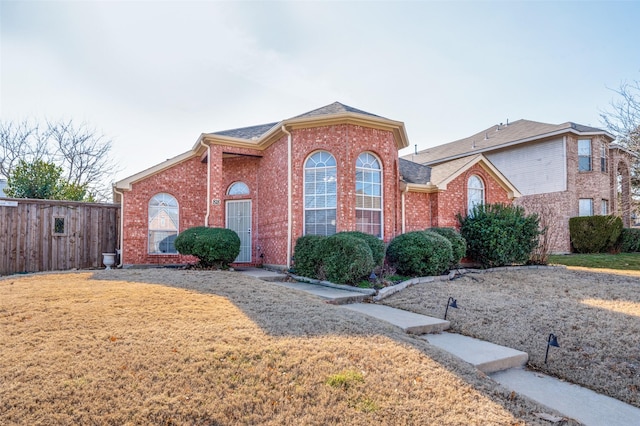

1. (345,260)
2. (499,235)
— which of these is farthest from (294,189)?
(499,235)

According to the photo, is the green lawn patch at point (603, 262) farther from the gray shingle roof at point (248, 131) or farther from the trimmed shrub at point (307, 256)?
the gray shingle roof at point (248, 131)

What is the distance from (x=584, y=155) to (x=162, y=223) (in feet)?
63.9

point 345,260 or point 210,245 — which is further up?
point 210,245

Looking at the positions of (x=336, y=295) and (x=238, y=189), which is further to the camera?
(x=238, y=189)

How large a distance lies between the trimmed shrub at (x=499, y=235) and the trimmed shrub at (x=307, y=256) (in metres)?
5.41

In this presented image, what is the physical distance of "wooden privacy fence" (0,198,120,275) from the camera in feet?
34.6

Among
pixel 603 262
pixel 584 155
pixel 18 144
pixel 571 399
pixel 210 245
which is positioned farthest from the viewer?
pixel 18 144

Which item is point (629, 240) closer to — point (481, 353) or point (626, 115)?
point (626, 115)

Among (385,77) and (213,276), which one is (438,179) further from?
(213,276)

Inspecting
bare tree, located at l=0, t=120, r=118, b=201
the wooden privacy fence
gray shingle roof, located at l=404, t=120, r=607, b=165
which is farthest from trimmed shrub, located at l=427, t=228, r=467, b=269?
bare tree, located at l=0, t=120, r=118, b=201

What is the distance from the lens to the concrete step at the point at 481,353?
420 centimetres

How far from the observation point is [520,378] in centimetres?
411

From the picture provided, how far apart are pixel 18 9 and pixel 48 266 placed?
6731 mm

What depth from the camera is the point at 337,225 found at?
1020cm
